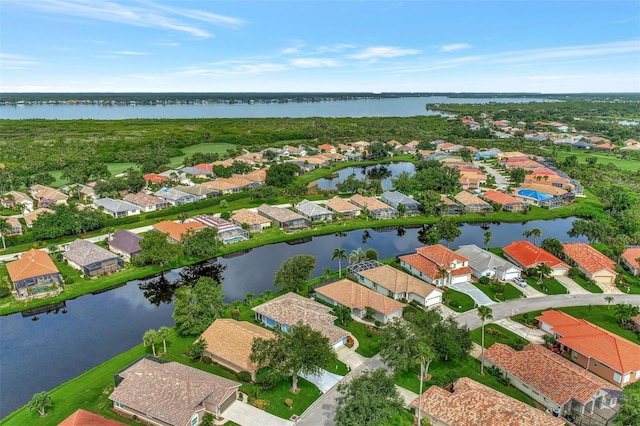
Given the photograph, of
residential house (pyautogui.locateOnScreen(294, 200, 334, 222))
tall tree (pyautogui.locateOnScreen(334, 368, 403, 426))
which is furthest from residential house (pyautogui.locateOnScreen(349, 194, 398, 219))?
tall tree (pyautogui.locateOnScreen(334, 368, 403, 426))

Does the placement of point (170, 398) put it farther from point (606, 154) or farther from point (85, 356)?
point (606, 154)

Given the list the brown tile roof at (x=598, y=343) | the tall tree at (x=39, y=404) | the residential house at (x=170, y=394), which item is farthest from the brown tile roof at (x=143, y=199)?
the brown tile roof at (x=598, y=343)

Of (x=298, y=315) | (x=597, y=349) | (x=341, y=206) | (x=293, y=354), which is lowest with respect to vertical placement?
(x=597, y=349)

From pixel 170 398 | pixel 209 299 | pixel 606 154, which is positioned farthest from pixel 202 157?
pixel 606 154

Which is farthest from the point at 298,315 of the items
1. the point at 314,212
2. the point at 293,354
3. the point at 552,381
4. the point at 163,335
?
the point at 314,212

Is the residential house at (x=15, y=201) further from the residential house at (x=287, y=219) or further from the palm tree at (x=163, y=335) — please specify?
the palm tree at (x=163, y=335)

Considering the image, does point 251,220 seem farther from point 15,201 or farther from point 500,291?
point 15,201
